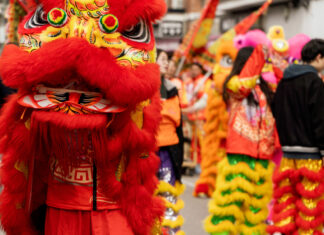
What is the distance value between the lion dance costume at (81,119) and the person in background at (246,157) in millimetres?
2544

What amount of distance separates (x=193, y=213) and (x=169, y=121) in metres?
2.75

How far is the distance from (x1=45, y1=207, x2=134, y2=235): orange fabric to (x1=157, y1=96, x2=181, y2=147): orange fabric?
90.7 inches

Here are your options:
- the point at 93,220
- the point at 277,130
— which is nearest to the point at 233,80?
the point at 277,130

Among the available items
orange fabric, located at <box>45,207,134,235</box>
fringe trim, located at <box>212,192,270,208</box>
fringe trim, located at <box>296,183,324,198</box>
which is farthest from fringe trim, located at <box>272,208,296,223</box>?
orange fabric, located at <box>45,207,134,235</box>

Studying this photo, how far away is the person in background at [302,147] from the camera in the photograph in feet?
17.0

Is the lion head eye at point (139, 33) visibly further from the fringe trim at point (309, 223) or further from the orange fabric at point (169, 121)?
the fringe trim at point (309, 223)

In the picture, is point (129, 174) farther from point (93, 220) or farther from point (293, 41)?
point (293, 41)

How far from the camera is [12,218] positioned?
306 cm

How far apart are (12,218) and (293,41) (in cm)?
621

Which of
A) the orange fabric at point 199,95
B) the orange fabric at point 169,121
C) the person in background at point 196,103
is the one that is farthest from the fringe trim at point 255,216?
the orange fabric at point 199,95

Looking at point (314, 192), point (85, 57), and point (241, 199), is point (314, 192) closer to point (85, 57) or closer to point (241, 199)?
point (241, 199)

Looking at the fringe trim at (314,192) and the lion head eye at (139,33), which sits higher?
the lion head eye at (139,33)

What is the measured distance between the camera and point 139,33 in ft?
10.1

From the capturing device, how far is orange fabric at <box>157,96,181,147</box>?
529 centimetres
